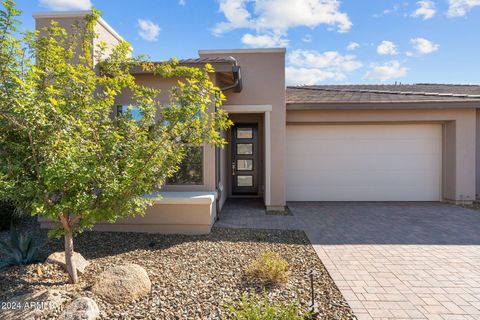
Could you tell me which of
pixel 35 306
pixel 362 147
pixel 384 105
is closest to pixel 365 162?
pixel 362 147

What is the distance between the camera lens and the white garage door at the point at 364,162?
342 inches

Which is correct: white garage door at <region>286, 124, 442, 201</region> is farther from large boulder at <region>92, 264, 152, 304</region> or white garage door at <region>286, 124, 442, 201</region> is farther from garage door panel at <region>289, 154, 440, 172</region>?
large boulder at <region>92, 264, 152, 304</region>

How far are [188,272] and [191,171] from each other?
265 cm

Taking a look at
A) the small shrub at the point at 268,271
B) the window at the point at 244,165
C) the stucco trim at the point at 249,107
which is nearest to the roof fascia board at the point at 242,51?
the stucco trim at the point at 249,107

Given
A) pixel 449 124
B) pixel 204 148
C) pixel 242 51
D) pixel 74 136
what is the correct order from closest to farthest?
pixel 74 136
pixel 204 148
pixel 242 51
pixel 449 124

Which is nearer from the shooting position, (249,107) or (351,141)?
(249,107)

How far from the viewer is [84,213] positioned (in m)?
3.06

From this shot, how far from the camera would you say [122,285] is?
3.05 meters

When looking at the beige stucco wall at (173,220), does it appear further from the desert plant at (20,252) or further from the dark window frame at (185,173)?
the desert plant at (20,252)

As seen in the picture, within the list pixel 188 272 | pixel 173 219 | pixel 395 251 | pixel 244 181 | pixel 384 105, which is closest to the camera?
→ pixel 188 272

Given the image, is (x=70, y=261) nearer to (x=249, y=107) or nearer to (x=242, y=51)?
(x=249, y=107)

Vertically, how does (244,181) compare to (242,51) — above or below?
below

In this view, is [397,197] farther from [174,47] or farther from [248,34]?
[174,47]

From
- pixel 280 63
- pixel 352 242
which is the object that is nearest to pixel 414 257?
pixel 352 242
